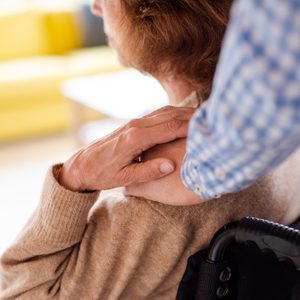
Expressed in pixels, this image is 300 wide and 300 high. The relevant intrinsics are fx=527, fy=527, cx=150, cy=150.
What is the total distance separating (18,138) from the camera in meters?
3.85

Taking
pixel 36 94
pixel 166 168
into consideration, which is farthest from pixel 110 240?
pixel 36 94

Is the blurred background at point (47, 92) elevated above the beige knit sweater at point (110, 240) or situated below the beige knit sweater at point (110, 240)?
below

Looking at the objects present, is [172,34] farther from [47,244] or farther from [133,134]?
[47,244]

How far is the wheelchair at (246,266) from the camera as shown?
0.82m

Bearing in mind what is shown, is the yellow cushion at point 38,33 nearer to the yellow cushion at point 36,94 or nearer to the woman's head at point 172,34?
the yellow cushion at point 36,94

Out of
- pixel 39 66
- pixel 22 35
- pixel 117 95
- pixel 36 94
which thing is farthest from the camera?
pixel 22 35

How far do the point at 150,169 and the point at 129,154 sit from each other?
4 cm

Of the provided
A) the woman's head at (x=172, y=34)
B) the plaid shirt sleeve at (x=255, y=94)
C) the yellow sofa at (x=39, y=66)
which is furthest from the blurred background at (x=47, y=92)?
the plaid shirt sleeve at (x=255, y=94)

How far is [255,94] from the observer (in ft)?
1.58

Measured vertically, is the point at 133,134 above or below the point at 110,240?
above

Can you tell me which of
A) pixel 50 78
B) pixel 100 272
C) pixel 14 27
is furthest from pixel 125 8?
pixel 14 27

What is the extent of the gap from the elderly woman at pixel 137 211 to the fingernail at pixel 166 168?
0.03 ft

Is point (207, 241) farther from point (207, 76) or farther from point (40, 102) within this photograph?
point (40, 102)

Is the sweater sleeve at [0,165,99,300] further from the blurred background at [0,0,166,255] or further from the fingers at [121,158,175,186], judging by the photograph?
the blurred background at [0,0,166,255]
